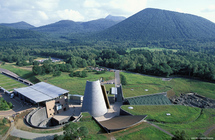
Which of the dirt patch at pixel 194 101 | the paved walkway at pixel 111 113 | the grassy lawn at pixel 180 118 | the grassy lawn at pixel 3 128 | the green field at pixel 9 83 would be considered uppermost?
the green field at pixel 9 83

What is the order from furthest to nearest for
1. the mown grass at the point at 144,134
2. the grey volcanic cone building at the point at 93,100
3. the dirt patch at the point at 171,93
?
the dirt patch at the point at 171,93 → the grey volcanic cone building at the point at 93,100 → the mown grass at the point at 144,134

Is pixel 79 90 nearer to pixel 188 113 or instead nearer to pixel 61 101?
pixel 61 101

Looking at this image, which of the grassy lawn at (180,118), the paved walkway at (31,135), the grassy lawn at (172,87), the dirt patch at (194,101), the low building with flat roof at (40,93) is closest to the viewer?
the paved walkway at (31,135)

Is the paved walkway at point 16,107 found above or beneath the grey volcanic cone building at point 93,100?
beneath

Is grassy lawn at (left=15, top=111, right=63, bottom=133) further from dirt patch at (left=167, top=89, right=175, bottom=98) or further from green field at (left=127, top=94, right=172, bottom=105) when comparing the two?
dirt patch at (left=167, top=89, right=175, bottom=98)

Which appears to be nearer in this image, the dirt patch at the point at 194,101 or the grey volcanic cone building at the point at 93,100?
the grey volcanic cone building at the point at 93,100

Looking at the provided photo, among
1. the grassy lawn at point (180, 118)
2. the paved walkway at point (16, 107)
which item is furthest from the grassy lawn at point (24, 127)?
the grassy lawn at point (180, 118)

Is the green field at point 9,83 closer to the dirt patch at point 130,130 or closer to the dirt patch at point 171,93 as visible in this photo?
the dirt patch at point 130,130
